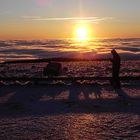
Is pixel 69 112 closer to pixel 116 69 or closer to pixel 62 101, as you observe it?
pixel 62 101

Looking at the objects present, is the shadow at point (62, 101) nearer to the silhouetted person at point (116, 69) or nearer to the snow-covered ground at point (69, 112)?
the snow-covered ground at point (69, 112)

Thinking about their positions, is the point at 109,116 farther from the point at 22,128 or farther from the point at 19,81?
the point at 19,81

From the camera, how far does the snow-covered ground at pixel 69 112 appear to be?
7516 mm

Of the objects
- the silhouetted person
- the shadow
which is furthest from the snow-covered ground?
Answer: the silhouetted person

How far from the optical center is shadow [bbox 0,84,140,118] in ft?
30.6

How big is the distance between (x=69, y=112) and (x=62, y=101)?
1.24m

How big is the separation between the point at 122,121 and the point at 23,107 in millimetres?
2740

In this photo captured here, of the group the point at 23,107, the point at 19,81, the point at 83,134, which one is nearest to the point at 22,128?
the point at 83,134

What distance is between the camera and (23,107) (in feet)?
32.0

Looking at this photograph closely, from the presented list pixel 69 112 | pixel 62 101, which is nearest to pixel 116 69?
pixel 62 101

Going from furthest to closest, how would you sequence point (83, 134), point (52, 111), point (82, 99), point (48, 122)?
point (82, 99), point (52, 111), point (48, 122), point (83, 134)

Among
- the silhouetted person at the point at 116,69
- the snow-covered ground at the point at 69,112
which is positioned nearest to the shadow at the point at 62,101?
the snow-covered ground at the point at 69,112

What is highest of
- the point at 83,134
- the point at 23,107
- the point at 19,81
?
the point at 19,81

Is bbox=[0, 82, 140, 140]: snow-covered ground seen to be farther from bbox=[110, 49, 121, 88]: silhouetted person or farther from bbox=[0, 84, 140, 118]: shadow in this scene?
bbox=[110, 49, 121, 88]: silhouetted person
